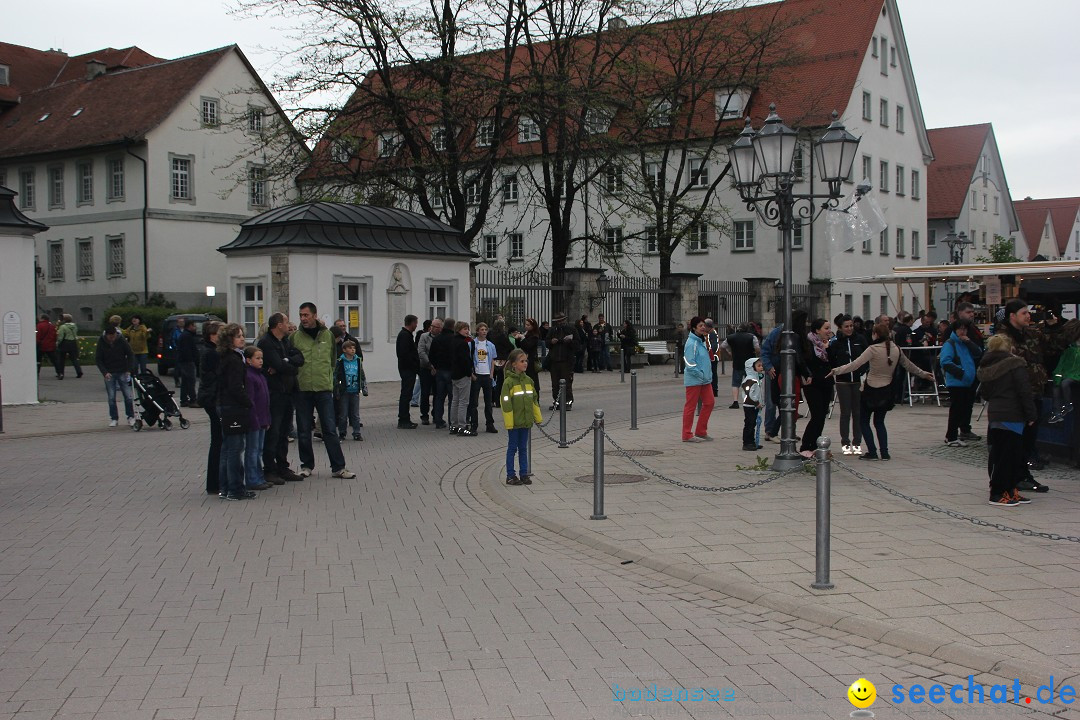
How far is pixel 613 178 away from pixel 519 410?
2335 cm

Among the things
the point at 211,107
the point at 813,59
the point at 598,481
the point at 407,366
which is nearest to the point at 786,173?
the point at 598,481

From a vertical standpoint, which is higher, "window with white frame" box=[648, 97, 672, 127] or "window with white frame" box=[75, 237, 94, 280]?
"window with white frame" box=[648, 97, 672, 127]

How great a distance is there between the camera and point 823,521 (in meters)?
6.84

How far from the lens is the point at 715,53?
39.2m

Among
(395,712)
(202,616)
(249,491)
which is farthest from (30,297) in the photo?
(395,712)

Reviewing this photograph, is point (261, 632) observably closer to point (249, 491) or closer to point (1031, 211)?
point (249, 491)

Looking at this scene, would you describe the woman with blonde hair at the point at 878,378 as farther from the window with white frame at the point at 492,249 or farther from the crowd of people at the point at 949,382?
the window with white frame at the point at 492,249

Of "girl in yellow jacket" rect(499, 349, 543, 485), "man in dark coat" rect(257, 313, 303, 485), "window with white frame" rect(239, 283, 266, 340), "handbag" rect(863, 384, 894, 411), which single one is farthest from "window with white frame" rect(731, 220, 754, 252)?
"man in dark coat" rect(257, 313, 303, 485)

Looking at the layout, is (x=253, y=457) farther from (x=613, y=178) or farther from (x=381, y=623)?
(x=613, y=178)

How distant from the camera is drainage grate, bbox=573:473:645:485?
11641mm

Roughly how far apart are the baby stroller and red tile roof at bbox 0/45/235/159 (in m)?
31.9

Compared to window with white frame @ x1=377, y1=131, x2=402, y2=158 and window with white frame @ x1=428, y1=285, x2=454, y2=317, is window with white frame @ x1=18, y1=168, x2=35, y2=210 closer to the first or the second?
window with white frame @ x1=377, y1=131, x2=402, y2=158

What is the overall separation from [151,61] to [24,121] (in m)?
8.65

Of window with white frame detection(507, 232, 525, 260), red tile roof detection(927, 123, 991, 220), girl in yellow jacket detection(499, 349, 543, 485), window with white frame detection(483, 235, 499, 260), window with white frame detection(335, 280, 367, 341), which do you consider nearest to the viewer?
girl in yellow jacket detection(499, 349, 543, 485)
